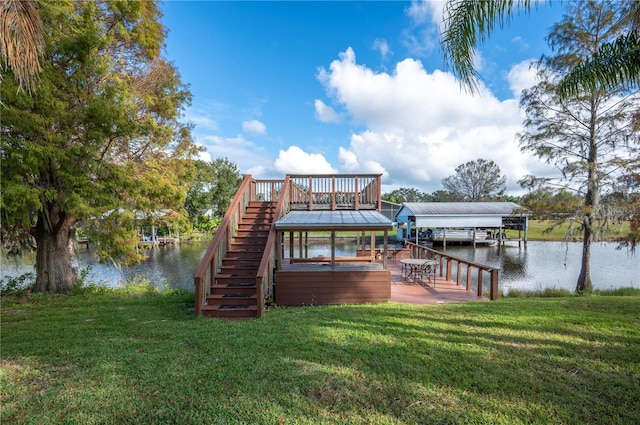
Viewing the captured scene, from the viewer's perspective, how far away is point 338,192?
9.97m

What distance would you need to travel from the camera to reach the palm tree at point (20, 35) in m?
3.15

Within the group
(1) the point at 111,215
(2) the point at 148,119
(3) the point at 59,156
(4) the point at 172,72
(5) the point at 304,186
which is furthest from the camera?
(5) the point at 304,186

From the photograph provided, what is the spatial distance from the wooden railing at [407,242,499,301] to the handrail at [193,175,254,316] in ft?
23.5

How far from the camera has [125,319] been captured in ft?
18.6

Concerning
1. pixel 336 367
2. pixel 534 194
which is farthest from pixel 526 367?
pixel 534 194

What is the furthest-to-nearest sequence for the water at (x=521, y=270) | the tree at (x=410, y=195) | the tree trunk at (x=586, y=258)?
1. the tree at (x=410, y=195)
2. the water at (x=521, y=270)
3. the tree trunk at (x=586, y=258)

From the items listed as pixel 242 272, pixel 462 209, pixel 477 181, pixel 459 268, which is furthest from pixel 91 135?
pixel 477 181

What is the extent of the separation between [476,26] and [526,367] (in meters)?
4.46

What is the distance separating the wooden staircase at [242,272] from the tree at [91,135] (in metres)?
2.33

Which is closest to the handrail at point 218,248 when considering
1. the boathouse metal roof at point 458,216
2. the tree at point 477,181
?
the boathouse metal roof at point 458,216

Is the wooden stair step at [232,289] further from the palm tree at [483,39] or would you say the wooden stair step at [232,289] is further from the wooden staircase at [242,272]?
the palm tree at [483,39]

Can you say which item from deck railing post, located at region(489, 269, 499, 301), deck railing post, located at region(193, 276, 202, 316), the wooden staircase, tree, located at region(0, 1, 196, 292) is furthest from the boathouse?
deck railing post, located at region(193, 276, 202, 316)

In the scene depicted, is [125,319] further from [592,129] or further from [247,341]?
[592,129]

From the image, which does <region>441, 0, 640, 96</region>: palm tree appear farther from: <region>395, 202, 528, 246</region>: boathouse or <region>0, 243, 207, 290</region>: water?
<region>395, 202, 528, 246</region>: boathouse
